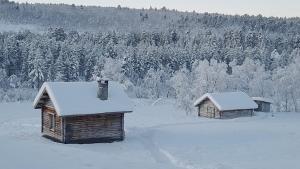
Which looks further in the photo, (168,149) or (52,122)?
(52,122)

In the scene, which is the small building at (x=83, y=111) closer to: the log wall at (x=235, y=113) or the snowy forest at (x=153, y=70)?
the log wall at (x=235, y=113)

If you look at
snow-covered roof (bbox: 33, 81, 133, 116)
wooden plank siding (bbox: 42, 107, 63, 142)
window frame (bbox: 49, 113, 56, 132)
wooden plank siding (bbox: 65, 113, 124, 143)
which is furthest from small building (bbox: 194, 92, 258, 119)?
window frame (bbox: 49, 113, 56, 132)

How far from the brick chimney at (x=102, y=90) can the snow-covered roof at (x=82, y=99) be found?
309mm

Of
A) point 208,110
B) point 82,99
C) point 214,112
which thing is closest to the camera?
point 82,99

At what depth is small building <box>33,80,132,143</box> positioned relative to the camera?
116ft

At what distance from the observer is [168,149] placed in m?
34.2

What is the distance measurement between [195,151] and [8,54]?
3308 inches

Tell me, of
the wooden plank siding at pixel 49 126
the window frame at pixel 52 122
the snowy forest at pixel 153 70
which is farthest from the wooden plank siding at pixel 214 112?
the window frame at pixel 52 122

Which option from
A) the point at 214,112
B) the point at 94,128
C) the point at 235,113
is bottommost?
the point at 235,113

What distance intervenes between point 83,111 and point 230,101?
3145 cm

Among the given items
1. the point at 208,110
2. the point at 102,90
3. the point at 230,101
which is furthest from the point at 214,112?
the point at 102,90

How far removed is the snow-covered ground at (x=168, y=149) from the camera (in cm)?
1991

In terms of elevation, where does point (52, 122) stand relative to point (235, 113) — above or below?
above

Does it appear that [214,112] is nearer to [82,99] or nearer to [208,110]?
[208,110]
